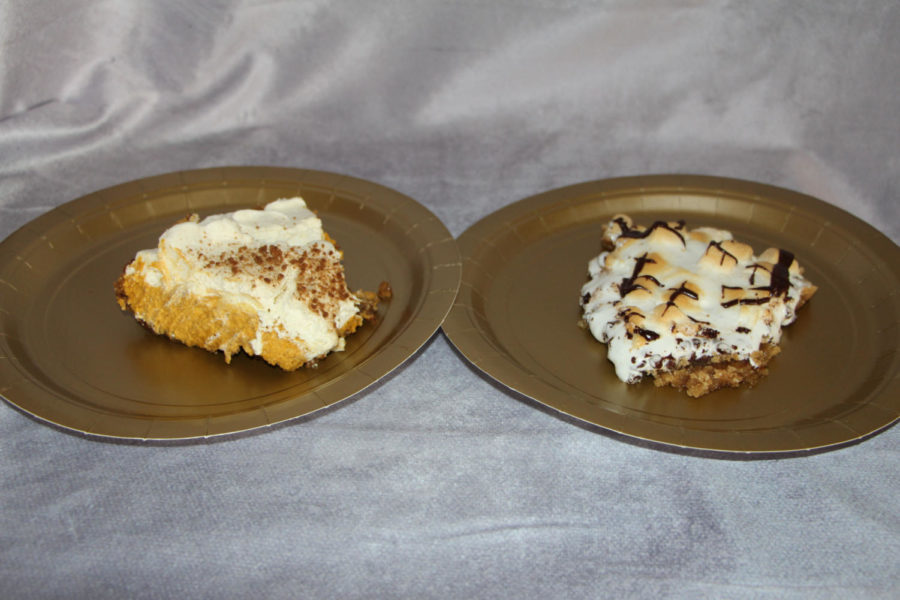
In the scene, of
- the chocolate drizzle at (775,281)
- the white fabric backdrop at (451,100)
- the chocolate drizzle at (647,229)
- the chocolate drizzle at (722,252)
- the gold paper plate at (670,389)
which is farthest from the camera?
the white fabric backdrop at (451,100)

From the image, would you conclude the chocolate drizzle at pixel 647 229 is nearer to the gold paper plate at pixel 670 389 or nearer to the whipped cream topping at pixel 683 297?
the whipped cream topping at pixel 683 297

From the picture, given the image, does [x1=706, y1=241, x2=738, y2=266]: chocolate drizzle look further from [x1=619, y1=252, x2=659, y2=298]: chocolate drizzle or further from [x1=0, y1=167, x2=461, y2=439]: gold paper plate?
[x1=0, y1=167, x2=461, y2=439]: gold paper plate

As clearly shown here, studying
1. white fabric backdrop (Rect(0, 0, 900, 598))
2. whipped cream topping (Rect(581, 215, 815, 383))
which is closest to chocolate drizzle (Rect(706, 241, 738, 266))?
whipped cream topping (Rect(581, 215, 815, 383))

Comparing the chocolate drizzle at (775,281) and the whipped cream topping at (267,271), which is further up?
the chocolate drizzle at (775,281)

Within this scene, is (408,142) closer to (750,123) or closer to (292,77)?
(292,77)

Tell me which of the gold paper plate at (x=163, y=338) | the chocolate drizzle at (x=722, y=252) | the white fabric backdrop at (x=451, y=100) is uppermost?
the white fabric backdrop at (x=451, y=100)

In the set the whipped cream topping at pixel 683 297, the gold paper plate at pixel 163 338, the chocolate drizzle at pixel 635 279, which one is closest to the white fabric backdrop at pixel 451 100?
the gold paper plate at pixel 163 338
